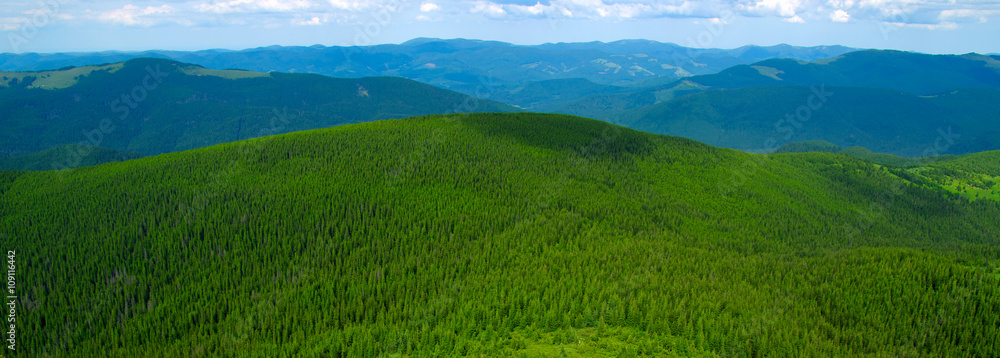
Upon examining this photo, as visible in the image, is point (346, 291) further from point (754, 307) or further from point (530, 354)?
point (754, 307)

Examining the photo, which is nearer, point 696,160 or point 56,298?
point 56,298

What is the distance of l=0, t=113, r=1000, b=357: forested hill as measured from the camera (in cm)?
4144

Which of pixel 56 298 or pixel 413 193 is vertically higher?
pixel 413 193

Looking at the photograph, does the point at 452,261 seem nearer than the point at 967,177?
Yes

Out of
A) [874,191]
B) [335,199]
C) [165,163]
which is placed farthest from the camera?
[874,191]

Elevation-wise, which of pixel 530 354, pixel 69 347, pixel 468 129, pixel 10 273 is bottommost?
pixel 69 347

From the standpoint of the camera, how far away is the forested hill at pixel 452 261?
41.4 metres

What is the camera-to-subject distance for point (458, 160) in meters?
104

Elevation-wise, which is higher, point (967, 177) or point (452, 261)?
point (967, 177)

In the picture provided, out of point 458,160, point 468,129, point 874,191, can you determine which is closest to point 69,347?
point 458,160

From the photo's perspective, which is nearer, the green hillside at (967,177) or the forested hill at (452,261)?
the forested hill at (452,261)

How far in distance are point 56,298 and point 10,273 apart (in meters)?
9.71

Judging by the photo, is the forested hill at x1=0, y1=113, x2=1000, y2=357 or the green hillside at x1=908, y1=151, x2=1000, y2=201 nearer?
the forested hill at x1=0, y1=113, x2=1000, y2=357

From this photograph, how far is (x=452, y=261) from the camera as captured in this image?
62594 millimetres
